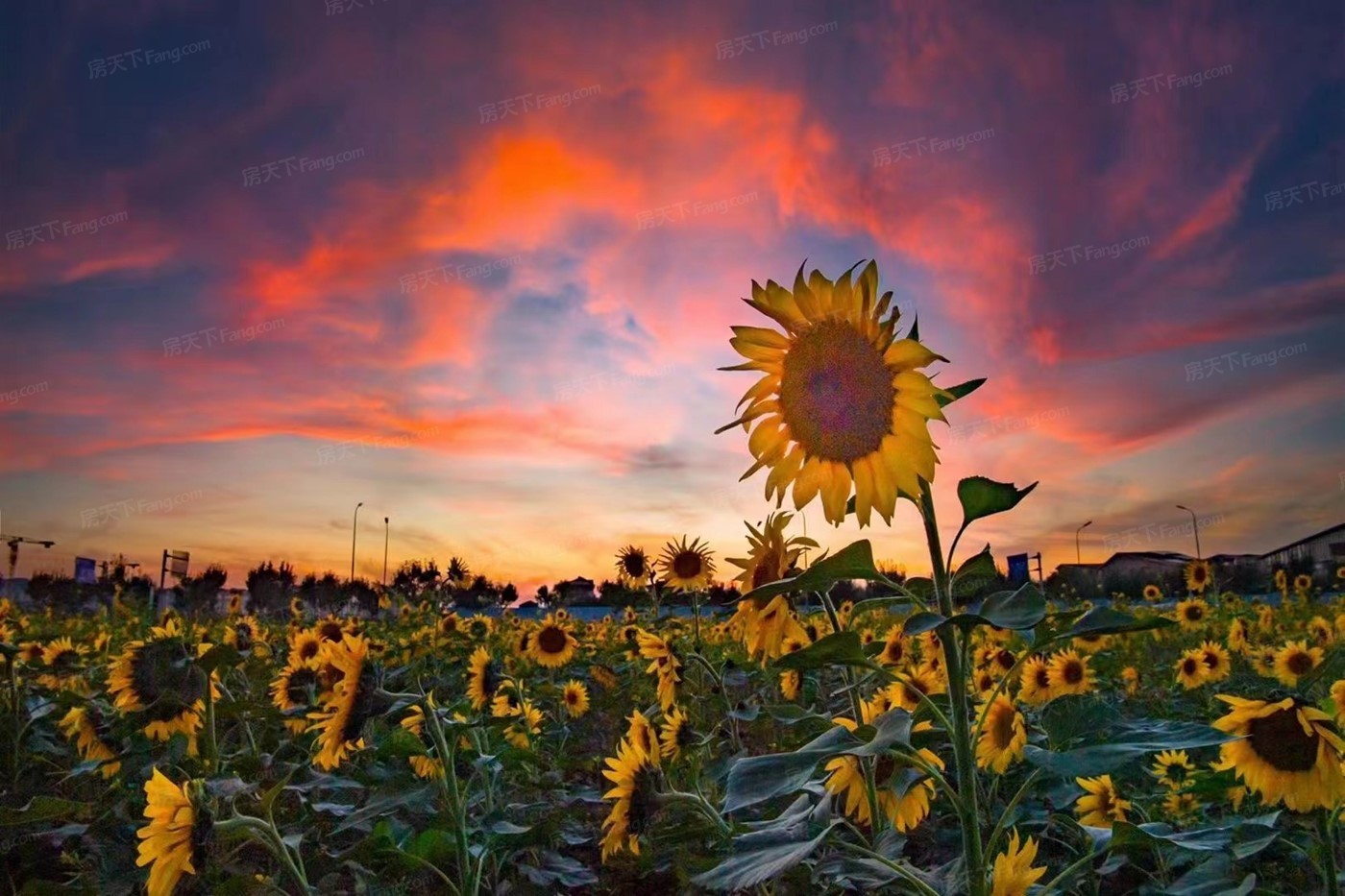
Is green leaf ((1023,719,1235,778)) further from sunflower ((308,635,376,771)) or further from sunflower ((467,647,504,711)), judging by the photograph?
sunflower ((467,647,504,711))

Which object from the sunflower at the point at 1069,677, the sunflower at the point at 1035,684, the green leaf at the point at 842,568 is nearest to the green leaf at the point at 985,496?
the green leaf at the point at 842,568

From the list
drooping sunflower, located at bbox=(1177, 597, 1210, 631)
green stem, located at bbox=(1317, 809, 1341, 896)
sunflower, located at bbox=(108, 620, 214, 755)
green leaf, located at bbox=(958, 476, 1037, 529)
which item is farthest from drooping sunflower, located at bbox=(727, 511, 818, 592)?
drooping sunflower, located at bbox=(1177, 597, 1210, 631)

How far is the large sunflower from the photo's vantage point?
210cm

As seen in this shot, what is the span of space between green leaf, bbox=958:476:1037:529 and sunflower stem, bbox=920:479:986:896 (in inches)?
3.6

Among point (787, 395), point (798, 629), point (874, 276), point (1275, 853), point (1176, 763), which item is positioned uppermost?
point (874, 276)

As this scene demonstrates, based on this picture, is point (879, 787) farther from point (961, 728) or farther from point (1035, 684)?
point (1035, 684)

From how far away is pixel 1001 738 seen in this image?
436 centimetres

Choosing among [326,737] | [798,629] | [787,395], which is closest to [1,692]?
[326,737]

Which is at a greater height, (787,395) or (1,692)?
(787,395)

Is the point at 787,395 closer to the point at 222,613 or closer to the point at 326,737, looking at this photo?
the point at 326,737

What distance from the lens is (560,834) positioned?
A: 414 centimetres

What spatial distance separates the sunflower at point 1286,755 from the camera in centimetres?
289

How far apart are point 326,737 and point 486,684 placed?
2972 millimetres

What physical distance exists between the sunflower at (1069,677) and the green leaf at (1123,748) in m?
4.45
